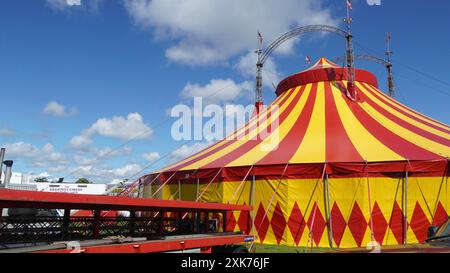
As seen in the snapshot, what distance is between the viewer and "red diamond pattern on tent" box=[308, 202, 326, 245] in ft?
28.9

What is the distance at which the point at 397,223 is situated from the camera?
8617 mm

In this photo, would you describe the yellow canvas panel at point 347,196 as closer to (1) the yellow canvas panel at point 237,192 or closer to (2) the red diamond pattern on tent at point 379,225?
(2) the red diamond pattern on tent at point 379,225

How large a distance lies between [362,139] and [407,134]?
1298 mm

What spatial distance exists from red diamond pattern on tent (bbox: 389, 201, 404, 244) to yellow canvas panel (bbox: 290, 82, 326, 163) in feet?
6.20

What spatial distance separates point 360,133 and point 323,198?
2353 millimetres

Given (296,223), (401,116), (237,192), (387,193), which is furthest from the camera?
(401,116)

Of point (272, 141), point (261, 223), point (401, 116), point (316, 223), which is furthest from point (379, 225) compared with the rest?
point (401, 116)

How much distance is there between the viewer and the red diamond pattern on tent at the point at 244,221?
31.1ft

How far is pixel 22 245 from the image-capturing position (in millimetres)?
3986

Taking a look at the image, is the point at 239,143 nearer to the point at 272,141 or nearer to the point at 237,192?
the point at 272,141
